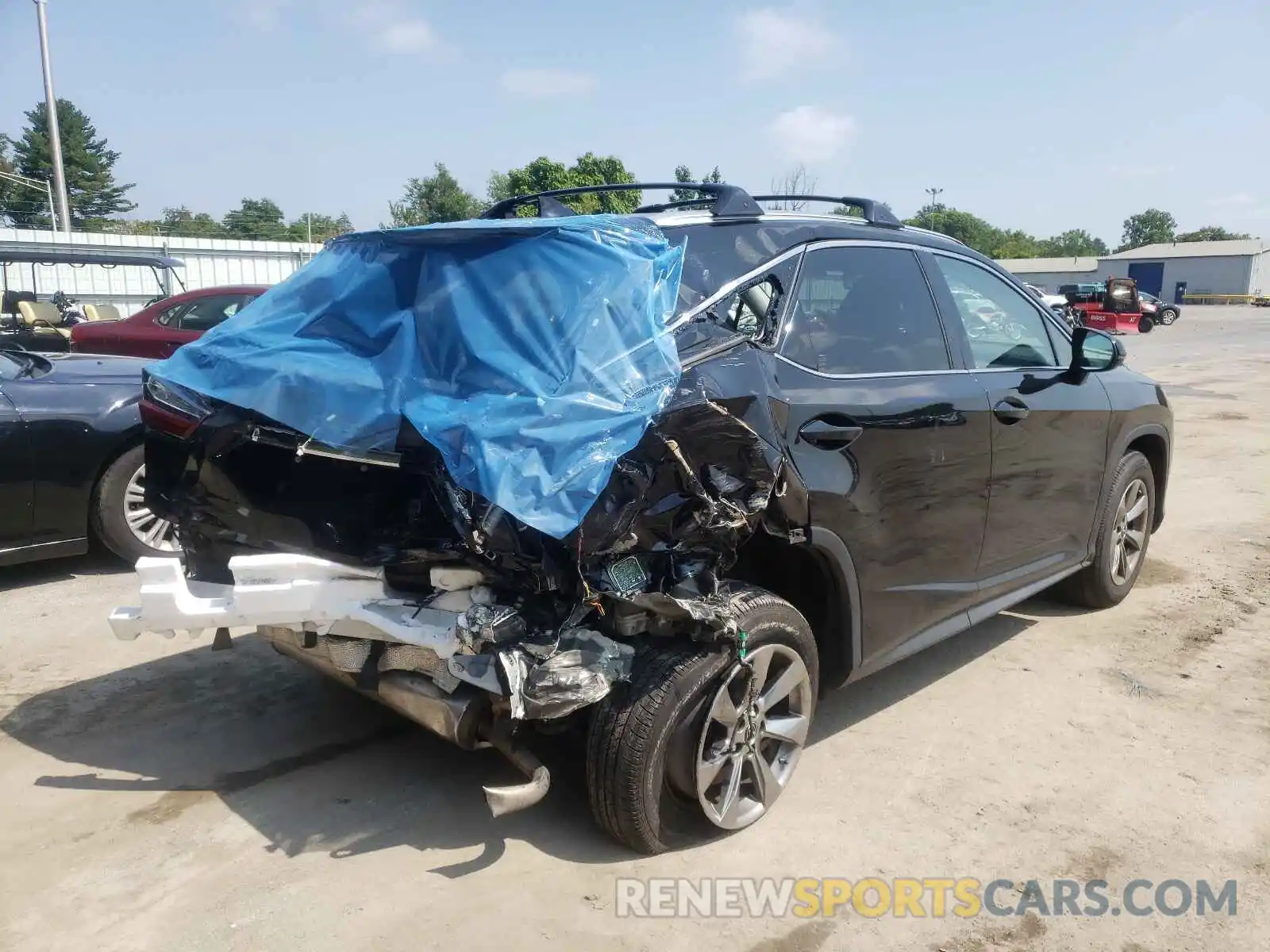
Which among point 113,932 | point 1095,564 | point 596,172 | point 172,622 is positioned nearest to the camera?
point 113,932

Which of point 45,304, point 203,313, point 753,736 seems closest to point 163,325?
point 203,313

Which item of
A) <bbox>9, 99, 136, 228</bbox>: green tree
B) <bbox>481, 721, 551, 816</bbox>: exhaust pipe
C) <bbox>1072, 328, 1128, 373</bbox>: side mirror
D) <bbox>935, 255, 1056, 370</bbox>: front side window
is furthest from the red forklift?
<bbox>9, 99, 136, 228</bbox>: green tree

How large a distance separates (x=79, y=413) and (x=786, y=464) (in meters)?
4.25

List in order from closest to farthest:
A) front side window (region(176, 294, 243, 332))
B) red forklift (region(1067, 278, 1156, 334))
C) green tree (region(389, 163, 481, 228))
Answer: front side window (region(176, 294, 243, 332))
red forklift (region(1067, 278, 1156, 334))
green tree (region(389, 163, 481, 228))

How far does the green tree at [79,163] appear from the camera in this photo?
67.7 m

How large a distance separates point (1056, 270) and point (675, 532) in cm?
8741

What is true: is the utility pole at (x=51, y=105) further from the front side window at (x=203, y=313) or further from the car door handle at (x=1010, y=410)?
the car door handle at (x=1010, y=410)

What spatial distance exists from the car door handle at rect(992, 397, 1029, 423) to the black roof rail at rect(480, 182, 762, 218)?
1293 millimetres

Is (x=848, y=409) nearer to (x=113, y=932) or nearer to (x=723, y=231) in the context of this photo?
(x=723, y=231)

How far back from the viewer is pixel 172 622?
3033mm

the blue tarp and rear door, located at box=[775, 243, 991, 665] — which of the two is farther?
rear door, located at box=[775, 243, 991, 665]

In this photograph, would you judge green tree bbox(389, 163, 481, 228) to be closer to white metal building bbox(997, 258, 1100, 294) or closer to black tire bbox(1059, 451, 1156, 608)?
white metal building bbox(997, 258, 1100, 294)

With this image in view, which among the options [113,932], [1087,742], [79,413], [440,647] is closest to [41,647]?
[79,413]

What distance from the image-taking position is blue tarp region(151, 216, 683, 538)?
2.63 metres
